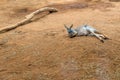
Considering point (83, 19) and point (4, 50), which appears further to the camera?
point (83, 19)

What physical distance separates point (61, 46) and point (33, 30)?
151 cm

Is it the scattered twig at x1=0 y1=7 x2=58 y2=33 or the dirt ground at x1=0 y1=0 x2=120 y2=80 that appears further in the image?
the scattered twig at x1=0 y1=7 x2=58 y2=33

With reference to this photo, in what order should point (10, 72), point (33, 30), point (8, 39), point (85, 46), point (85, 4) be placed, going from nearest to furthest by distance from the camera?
point (10, 72) → point (85, 46) → point (8, 39) → point (33, 30) → point (85, 4)

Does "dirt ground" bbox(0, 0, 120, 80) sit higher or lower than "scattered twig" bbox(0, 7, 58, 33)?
lower

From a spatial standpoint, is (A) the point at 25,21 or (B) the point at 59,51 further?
(A) the point at 25,21

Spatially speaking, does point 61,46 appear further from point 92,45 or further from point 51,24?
point 51,24

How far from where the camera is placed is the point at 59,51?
5.14m

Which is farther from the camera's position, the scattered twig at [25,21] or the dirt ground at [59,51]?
the scattered twig at [25,21]

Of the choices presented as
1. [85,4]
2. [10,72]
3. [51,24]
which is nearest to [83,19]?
[51,24]

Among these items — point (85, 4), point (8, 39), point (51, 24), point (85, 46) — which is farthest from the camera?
point (85, 4)

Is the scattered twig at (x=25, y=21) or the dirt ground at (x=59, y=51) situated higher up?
the scattered twig at (x=25, y=21)

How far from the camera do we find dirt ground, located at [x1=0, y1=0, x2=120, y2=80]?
14.8ft

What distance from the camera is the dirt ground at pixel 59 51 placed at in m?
4.52

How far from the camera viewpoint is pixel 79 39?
550cm
